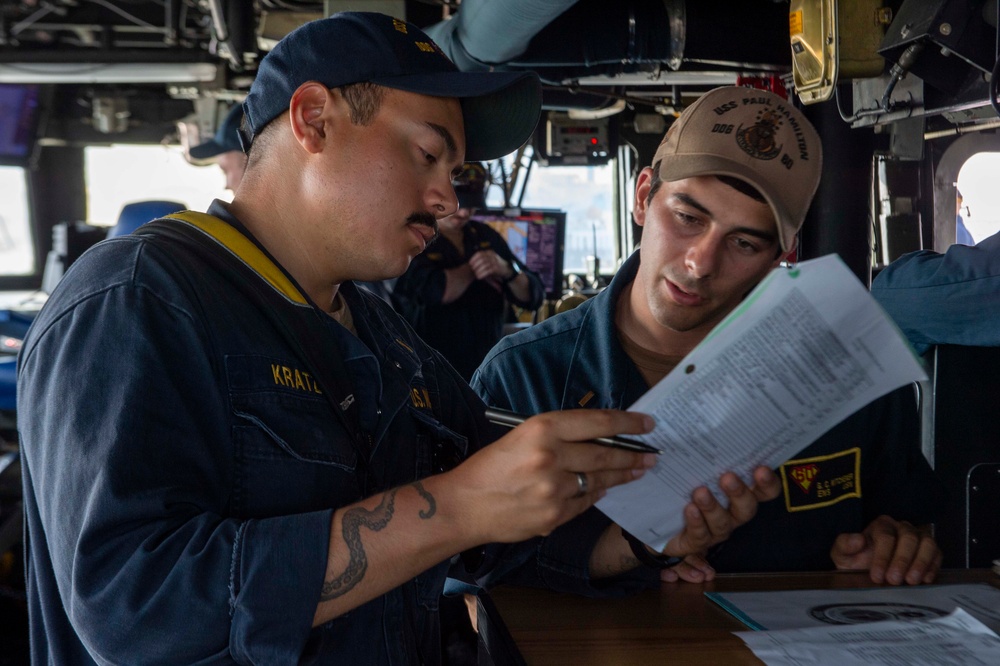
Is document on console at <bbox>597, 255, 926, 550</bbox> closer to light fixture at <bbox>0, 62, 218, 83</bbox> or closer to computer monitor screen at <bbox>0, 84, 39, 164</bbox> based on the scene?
light fixture at <bbox>0, 62, 218, 83</bbox>

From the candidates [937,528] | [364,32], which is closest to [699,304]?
[364,32]

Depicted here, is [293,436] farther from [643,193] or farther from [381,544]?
[643,193]

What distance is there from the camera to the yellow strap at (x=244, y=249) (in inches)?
42.9

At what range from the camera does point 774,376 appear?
101cm

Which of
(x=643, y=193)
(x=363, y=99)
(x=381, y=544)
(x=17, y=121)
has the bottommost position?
A: (x=381, y=544)

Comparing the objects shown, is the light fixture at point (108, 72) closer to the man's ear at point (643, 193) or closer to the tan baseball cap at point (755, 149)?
the man's ear at point (643, 193)

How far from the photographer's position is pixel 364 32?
1178 mm

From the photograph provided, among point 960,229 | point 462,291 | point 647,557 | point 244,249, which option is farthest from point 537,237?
point 244,249

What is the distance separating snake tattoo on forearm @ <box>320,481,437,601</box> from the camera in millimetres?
912

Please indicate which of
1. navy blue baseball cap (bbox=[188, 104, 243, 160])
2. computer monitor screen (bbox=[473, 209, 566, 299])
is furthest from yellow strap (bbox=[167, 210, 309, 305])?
computer monitor screen (bbox=[473, 209, 566, 299])

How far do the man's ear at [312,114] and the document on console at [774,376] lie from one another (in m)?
0.52

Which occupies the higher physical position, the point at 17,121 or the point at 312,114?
the point at 17,121

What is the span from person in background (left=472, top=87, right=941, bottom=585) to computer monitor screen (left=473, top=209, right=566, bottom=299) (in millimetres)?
3679

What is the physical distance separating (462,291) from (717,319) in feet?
8.07
